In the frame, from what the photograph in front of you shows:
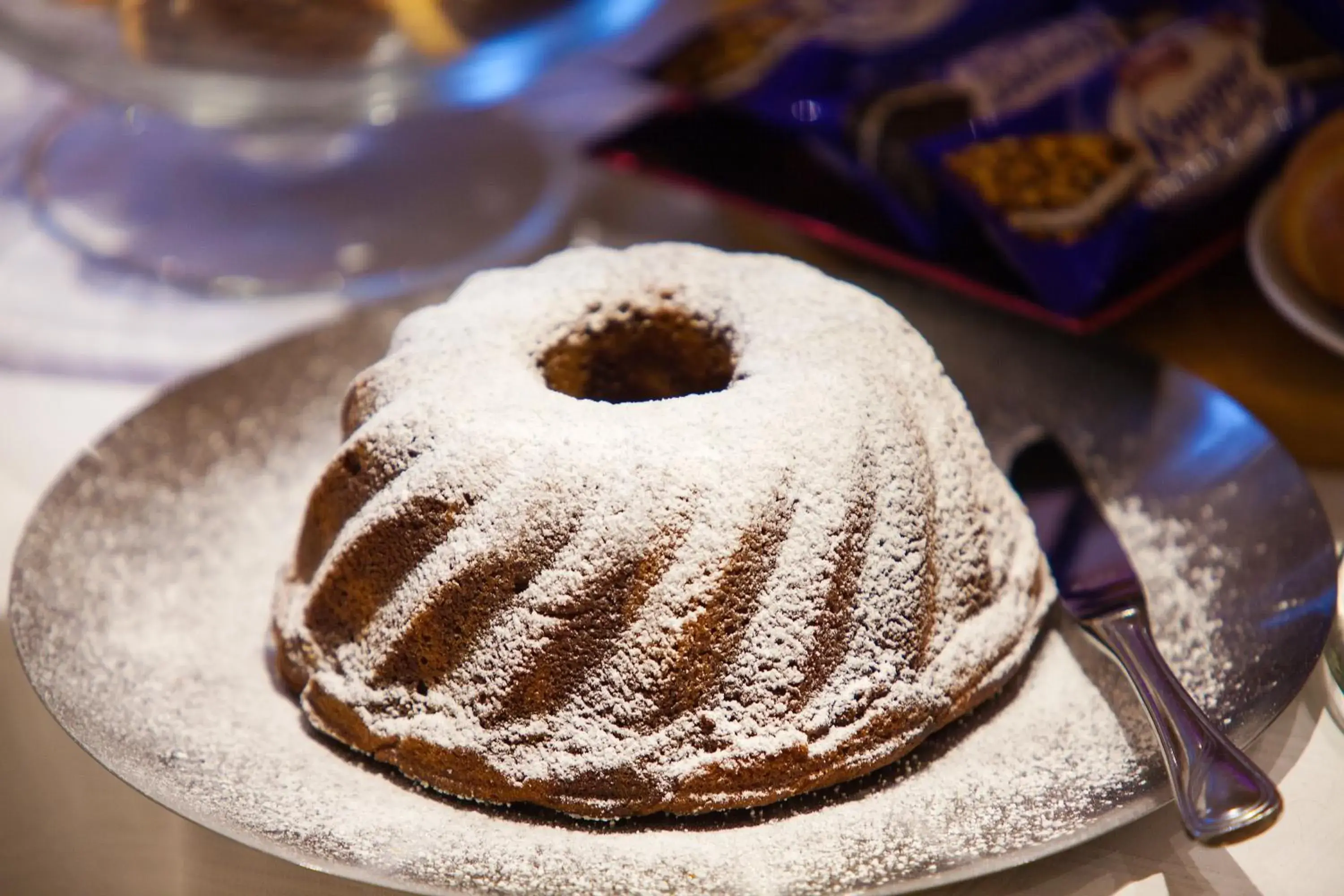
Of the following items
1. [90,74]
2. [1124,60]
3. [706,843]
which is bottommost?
[706,843]

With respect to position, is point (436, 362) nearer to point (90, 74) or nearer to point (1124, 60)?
point (90, 74)

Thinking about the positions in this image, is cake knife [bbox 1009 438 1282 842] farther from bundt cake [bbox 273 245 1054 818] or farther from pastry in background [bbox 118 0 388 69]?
pastry in background [bbox 118 0 388 69]

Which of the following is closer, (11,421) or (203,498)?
(203,498)

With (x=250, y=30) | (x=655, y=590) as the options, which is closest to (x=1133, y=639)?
(x=655, y=590)

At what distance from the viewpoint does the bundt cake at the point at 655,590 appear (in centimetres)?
84

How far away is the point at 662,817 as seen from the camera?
2.74 feet

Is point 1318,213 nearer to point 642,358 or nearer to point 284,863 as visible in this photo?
point 642,358

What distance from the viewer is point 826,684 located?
87 centimetres

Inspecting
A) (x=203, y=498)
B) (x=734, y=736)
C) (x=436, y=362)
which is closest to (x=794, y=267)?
(x=436, y=362)

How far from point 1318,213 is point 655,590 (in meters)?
0.80

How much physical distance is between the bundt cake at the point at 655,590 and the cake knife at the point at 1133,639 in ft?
0.19

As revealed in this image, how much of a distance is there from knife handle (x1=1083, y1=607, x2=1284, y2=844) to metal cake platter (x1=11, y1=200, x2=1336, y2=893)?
28 mm

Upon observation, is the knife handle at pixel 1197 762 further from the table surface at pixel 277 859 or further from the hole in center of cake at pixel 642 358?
the hole in center of cake at pixel 642 358

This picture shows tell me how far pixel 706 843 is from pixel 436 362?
0.37m
